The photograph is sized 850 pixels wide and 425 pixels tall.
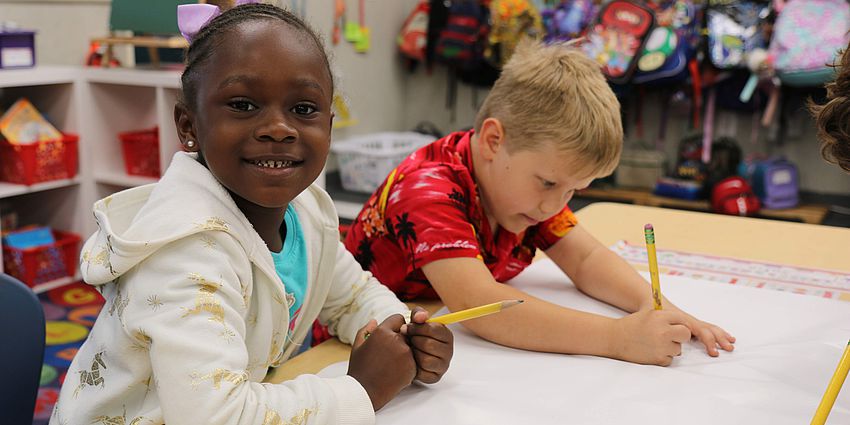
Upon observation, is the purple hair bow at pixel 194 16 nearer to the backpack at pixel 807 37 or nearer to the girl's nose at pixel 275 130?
the girl's nose at pixel 275 130

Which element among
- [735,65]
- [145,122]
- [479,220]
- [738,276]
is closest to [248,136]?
[479,220]

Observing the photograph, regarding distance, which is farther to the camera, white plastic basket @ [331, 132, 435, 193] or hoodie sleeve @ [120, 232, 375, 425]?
white plastic basket @ [331, 132, 435, 193]

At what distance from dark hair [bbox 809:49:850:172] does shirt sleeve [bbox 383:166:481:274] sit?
42 cm

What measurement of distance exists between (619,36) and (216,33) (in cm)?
268

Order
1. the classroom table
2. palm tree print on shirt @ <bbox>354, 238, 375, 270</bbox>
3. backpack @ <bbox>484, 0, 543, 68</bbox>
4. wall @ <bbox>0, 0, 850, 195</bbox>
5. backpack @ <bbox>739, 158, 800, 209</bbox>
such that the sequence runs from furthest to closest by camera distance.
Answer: backpack @ <bbox>484, 0, 543, 68</bbox>
backpack @ <bbox>739, 158, 800, 209</bbox>
wall @ <bbox>0, 0, 850, 195</bbox>
the classroom table
palm tree print on shirt @ <bbox>354, 238, 375, 270</bbox>

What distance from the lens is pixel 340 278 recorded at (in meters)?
1.00

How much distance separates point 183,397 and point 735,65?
288 cm

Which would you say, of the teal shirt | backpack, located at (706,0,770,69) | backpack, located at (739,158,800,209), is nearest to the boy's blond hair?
the teal shirt

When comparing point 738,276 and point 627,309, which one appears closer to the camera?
point 627,309

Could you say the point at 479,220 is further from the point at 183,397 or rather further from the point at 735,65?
the point at 735,65

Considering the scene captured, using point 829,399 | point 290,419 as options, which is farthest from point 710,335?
point 290,419

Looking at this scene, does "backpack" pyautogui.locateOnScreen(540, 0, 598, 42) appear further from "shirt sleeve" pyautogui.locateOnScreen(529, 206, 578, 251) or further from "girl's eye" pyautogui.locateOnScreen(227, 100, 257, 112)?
"girl's eye" pyautogui.locateOnScreen(227, 100, 257, 112)

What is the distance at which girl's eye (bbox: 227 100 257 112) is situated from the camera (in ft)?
2.40

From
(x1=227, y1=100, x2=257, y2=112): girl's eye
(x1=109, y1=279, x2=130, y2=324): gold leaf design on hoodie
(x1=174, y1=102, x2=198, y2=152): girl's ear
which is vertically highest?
(x1=227, y1=100, x2=257, y2=112): girl's eye
